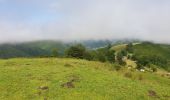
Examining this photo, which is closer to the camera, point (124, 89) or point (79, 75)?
point (124, 89)

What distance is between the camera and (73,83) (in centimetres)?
4216

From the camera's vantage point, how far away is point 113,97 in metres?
38.6

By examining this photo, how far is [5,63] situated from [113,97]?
2294 centimetres

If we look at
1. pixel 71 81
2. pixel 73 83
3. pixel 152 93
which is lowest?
pixel 152 93

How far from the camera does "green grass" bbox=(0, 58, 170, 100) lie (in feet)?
127

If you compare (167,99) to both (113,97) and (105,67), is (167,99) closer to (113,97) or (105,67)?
(113,97)

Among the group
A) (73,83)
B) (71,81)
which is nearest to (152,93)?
(73,83)

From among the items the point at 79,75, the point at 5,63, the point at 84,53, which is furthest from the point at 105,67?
the point at 84,53

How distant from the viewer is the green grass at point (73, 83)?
127 ft

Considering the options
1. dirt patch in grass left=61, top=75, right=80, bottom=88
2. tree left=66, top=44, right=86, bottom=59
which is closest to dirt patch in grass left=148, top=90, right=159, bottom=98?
dirt patch in grass left=61, top=75, right=80, bottom=88

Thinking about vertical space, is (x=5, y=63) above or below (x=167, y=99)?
above

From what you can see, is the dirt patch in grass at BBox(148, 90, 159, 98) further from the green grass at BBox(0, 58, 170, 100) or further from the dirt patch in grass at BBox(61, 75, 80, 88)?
the dirt patch in grass at BBox(61, 75, 80, 88)

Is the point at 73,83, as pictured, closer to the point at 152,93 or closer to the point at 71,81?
the point at 71,81

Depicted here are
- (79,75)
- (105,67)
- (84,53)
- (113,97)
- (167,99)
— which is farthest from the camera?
(84,53)
